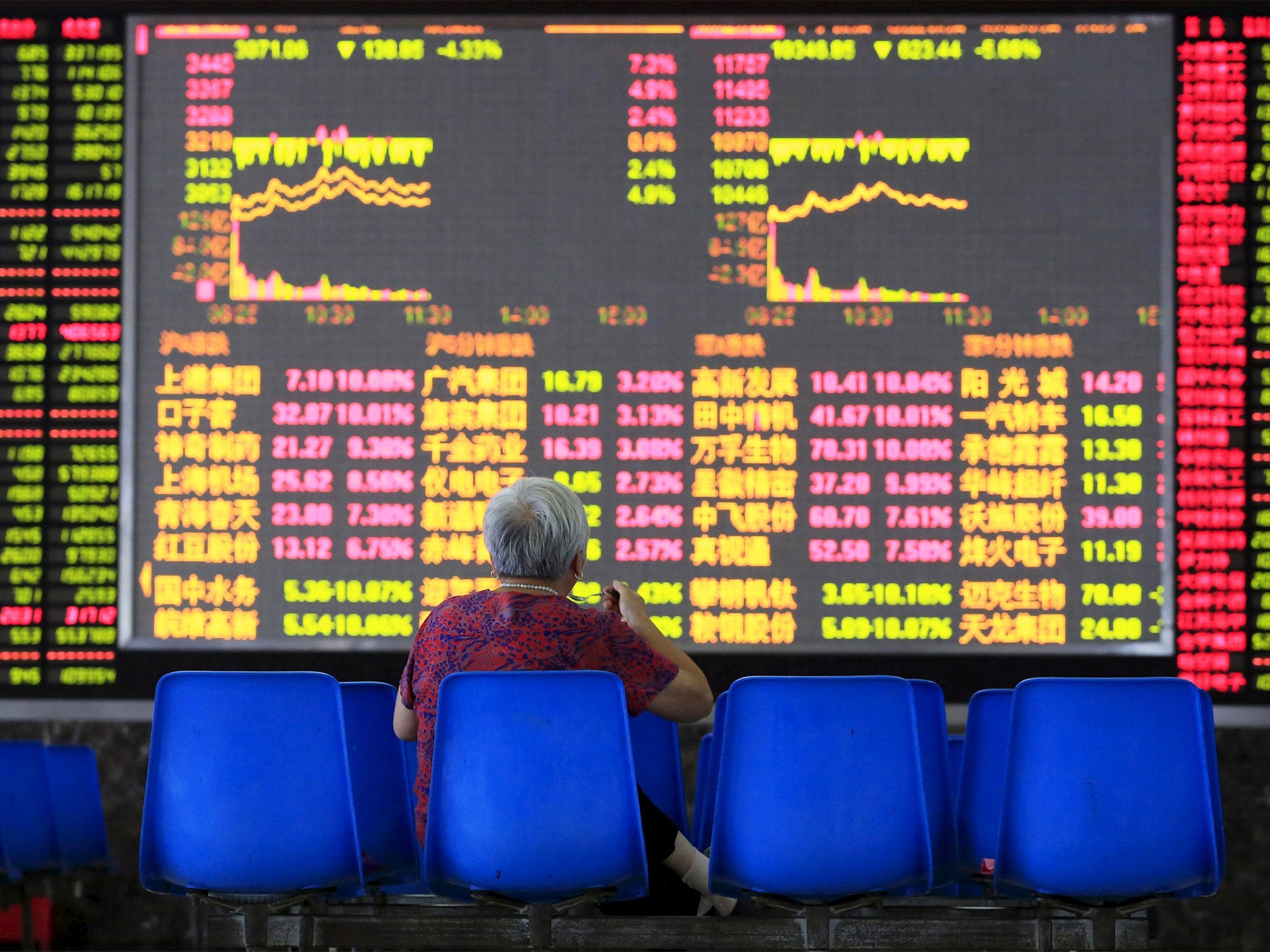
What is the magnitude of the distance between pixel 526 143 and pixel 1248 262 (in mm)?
2246

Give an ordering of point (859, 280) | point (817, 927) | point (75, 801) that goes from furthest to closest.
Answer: point (859, 280)
point (75, 801)
point (817, 927)

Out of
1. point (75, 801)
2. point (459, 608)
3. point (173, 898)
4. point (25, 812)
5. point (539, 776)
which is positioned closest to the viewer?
point (539, 776)

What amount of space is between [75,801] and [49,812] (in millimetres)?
80

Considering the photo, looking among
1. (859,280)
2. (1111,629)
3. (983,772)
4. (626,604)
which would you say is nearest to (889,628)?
(1111,629)

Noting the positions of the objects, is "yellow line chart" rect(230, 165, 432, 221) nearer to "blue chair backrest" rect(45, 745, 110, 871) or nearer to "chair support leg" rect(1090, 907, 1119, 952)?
"blue chair backrest" rect(45, 745, 110, 871)

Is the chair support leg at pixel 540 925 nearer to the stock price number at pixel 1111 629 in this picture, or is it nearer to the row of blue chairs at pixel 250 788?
the row of blue chairs at pixel 250 788

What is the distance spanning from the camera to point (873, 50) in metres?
3.94

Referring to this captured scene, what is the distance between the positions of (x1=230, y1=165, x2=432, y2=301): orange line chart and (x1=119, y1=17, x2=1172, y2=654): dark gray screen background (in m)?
0.03

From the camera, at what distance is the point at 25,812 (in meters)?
3.30

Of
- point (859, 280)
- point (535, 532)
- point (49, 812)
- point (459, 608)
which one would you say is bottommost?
point (49, 812)

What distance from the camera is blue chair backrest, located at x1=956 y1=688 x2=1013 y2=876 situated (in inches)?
98.5

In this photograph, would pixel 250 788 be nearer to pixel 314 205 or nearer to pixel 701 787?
pixel 701 787

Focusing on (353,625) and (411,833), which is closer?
(411,833)

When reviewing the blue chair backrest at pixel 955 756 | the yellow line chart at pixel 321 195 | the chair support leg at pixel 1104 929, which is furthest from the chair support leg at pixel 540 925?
the yellow line chart at pixel 321 195
